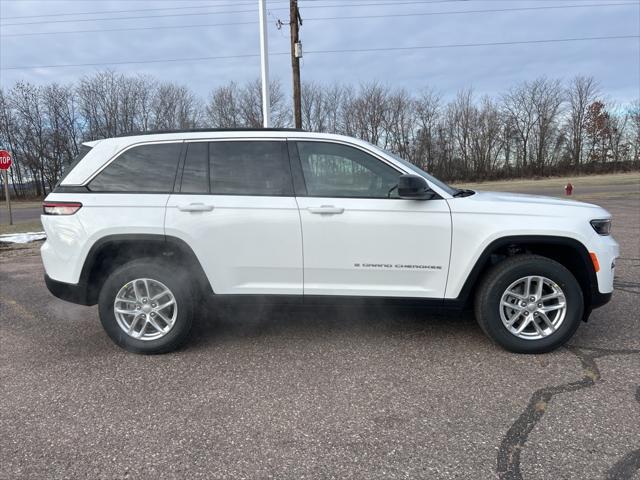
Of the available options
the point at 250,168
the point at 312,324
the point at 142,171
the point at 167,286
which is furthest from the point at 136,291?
the point at 312,324

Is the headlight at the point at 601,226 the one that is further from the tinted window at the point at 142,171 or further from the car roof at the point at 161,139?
the tinted window at the point at 142,171

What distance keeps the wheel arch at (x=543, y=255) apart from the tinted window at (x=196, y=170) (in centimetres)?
236

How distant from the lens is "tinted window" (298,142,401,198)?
12.2 feet

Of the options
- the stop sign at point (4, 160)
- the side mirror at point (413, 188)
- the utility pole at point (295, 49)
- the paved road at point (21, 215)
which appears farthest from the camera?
the paved road at point (21, 215)

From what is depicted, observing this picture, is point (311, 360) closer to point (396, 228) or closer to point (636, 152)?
point (396, 228)

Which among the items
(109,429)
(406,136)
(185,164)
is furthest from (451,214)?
(406,136)

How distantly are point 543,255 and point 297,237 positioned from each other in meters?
2.13

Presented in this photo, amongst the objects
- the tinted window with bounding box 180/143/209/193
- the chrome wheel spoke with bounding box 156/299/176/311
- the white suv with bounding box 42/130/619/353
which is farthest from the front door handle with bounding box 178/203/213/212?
the chrome wheel spoke with bounding box 156/299/176/311

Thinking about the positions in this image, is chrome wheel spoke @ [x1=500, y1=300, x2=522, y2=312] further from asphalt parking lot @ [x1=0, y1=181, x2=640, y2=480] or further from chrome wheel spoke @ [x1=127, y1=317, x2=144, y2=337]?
chrome wheel spoke @ [x1=127, y1=317, x2=144, y2=337]

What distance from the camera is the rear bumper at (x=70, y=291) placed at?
384cm

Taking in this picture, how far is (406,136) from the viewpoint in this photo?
5653 cm

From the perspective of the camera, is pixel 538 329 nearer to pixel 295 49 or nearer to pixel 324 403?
pixel 324 403

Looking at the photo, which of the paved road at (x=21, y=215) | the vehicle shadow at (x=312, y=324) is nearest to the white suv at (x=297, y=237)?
the vehicle shadow at (x=312, y=324)

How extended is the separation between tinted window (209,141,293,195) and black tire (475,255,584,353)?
1.84 metres
